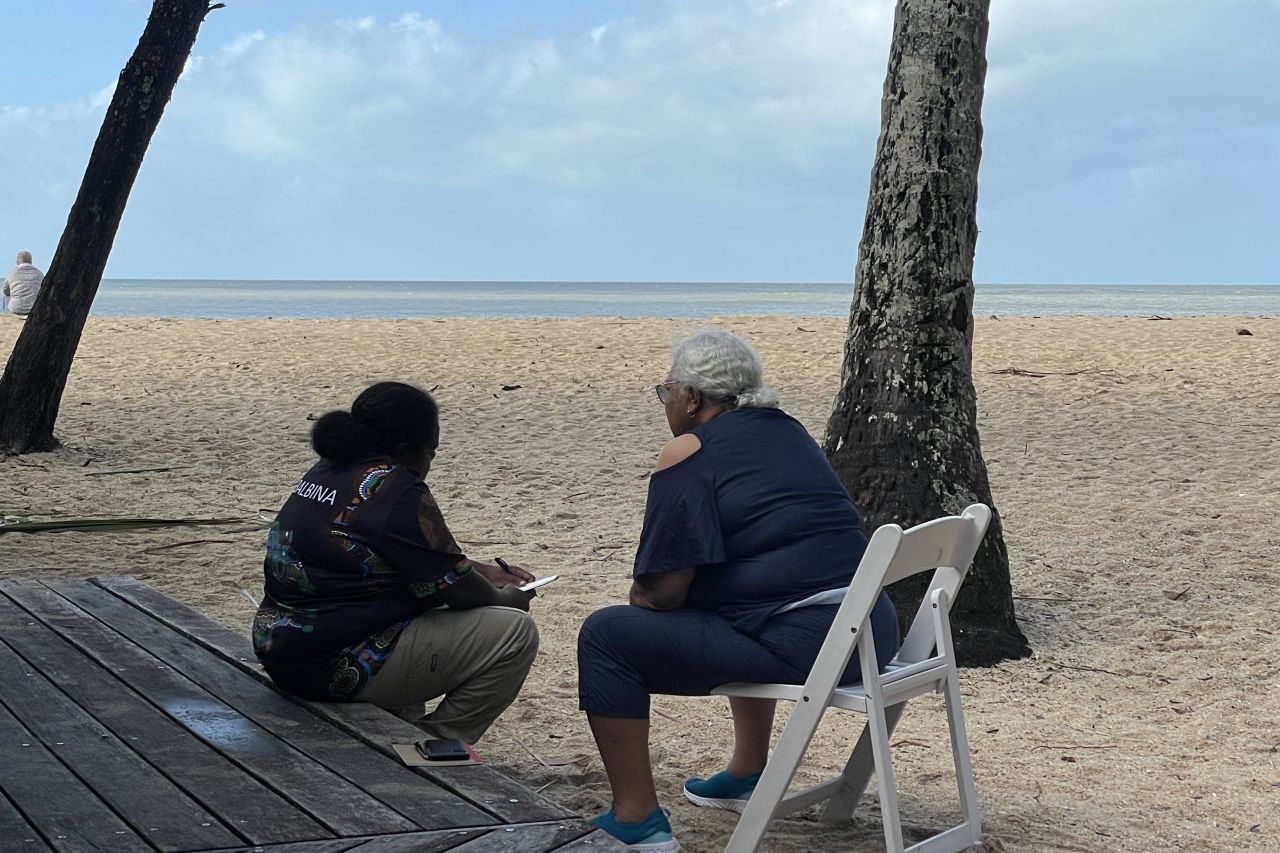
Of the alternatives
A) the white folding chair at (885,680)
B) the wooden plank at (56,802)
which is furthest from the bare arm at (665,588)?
the wooden plank at (56,802)

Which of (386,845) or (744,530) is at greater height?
(744,530)

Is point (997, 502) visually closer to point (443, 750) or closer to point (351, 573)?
point (351, 573)

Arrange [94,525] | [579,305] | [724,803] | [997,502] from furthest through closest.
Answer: [579,305] < [997,502] < [94,525] < [724,803]

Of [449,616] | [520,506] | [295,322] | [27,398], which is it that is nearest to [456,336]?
[295,322]

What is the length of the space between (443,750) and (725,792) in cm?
116

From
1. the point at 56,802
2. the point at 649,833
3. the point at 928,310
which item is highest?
the point at 928,310

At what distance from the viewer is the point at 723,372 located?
3.44 meters

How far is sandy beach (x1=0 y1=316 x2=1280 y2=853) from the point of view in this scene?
4242 millimetres

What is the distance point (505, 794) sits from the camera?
9.16 ft

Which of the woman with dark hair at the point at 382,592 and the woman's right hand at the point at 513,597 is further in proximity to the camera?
the woman's right hand at the point at 513,597

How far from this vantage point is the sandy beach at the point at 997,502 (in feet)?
13.9

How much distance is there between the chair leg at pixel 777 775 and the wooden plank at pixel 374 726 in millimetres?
499

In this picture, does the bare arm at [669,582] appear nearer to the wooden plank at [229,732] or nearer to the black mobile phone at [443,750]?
the black mobile phone at [443,750]

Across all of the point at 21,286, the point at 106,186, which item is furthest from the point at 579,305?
the point at 106,186
